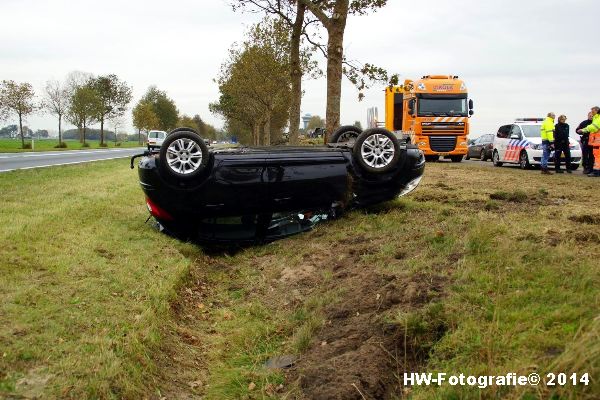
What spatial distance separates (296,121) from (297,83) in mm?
1484

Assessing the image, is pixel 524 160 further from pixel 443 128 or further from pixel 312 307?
pixel 312 307

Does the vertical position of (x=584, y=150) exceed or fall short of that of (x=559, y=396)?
it exceeds it

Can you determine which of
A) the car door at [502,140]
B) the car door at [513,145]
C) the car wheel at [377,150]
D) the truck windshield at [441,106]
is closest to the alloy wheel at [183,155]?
the car wheel at [377,150]

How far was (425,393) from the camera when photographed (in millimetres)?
2898

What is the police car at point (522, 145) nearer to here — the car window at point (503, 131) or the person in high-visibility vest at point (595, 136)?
the car window at point (503, 131)

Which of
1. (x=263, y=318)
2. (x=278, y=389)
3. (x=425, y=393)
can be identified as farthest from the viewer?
(x=263, y=318)

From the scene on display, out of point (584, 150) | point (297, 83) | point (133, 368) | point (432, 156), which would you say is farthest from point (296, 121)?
point (133, 368)

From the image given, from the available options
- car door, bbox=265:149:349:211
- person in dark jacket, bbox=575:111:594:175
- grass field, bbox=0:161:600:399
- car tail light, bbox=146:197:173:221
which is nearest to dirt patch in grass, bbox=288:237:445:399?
grass field, bbox=0:161:600:399

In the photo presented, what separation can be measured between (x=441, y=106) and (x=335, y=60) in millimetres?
8672

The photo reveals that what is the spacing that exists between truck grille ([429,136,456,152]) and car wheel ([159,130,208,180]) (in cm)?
1516

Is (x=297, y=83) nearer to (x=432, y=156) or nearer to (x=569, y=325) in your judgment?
(x=432, y=156)

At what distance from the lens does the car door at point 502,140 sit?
19.1m

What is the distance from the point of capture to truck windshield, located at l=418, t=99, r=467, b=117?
1994 cm

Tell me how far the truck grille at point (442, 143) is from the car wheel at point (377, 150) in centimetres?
1363
